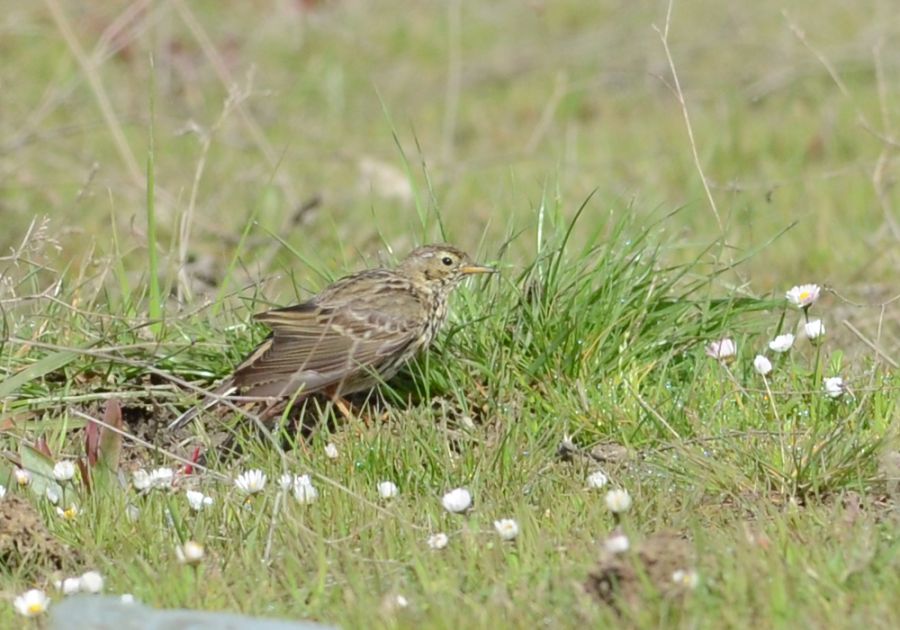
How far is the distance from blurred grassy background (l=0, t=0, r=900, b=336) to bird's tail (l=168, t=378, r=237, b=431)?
1.29 metres

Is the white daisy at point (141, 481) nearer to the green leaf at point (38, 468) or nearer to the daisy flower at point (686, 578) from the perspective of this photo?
the green leaf at point (38, 468)

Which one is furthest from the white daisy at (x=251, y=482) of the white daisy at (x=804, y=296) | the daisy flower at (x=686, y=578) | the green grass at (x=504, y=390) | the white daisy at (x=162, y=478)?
the white daisy at (x=804, y=296)

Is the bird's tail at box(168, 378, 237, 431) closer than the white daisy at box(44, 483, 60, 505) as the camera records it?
No

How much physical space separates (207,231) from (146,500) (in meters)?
4.48

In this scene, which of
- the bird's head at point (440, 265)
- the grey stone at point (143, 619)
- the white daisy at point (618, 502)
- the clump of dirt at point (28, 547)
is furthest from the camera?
the bird's head at point (440, 265)

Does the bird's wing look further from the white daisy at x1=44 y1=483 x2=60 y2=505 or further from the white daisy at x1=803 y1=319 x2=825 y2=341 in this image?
the white daisy at x1=803 y1=319 x2=825 y2=341

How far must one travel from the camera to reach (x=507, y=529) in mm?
4145

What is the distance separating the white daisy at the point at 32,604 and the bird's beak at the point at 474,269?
2.22 m

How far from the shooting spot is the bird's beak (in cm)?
563

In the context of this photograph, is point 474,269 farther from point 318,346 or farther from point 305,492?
point 305,492

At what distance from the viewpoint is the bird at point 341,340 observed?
5.36 metres

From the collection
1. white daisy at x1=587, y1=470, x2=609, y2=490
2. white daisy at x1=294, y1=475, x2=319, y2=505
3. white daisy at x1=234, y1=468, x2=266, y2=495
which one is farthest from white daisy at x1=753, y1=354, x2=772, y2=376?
white daisy at x1=234, y1=468, x2=266, y2=495

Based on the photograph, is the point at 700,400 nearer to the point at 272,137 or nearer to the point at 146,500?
the point at 146,500

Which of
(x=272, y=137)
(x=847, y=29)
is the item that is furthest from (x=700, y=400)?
(x=847, y=29)
